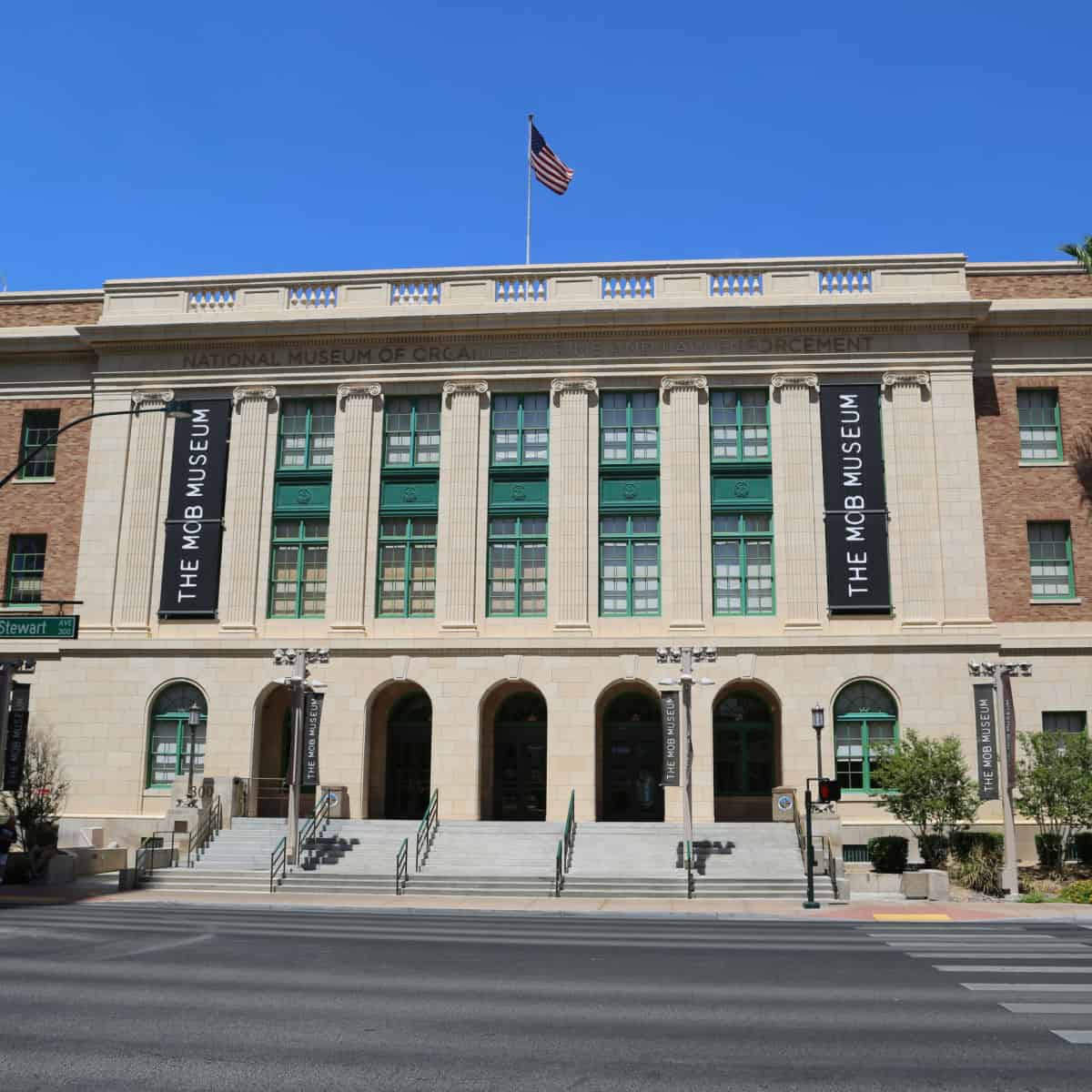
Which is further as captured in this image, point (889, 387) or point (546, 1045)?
point (889, 387)

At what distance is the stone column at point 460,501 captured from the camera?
38.0 m

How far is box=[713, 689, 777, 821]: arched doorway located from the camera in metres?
37.9

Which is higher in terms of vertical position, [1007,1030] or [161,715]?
[161,715]

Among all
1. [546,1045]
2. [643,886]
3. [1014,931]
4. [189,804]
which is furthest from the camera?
[189,804]

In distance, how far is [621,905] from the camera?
27.5m

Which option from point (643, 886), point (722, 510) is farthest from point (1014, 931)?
point (722, 510)

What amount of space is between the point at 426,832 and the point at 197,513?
45.1 feet

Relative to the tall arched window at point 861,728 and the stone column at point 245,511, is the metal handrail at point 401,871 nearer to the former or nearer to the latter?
the stone column at point 245,511

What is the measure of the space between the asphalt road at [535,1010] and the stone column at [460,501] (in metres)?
17.3

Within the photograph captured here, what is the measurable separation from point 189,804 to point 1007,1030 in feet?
90.9

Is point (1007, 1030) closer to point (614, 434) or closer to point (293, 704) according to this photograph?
point (293, 704)

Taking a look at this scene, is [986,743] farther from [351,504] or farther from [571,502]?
[351,504]

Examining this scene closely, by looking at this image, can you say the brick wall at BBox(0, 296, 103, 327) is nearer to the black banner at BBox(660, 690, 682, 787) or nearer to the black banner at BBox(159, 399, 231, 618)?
the black banner at BBox(159, 399, 231, 618)

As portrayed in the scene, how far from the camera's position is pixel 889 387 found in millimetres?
38312
